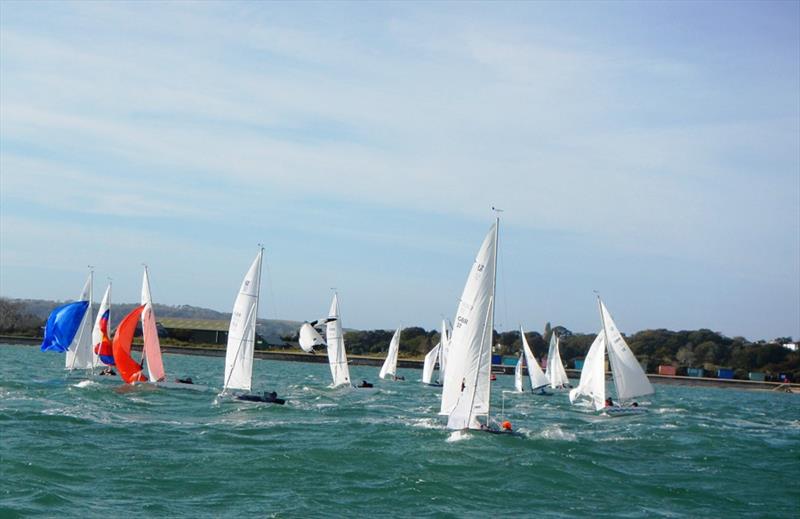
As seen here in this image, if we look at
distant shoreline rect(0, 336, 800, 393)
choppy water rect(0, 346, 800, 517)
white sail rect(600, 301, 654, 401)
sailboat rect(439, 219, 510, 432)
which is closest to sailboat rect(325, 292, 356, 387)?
choppy water rect(0, 346, 800, 517)

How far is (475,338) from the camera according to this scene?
31.1m

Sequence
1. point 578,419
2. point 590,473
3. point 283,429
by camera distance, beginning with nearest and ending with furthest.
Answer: point 590,473 → point 283,429 → point 578,419

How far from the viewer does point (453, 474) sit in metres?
26.4

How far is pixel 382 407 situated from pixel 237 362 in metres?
7.19

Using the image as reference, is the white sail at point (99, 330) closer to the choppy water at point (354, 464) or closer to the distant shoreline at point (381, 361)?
the choppy water at point (354, 464)

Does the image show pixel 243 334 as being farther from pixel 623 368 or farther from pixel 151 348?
pixel 623 368

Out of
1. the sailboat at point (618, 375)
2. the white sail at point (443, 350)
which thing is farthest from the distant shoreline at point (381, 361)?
the sailboat at point (618, 375)

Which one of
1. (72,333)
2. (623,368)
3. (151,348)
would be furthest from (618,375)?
(72,333)

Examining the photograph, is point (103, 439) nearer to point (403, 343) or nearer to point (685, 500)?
point (685, 500)

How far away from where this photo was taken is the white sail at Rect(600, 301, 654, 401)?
47375mm

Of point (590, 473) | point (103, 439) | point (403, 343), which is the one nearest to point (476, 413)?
point (590, 473)

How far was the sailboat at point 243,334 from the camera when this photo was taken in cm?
4462

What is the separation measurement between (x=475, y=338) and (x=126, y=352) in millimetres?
22865

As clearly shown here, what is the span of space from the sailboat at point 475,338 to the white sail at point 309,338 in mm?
34961
